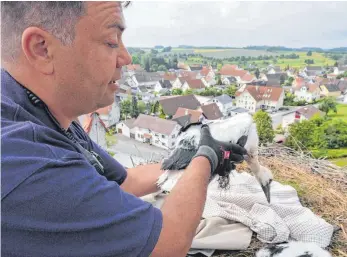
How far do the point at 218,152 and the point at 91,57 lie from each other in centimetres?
67

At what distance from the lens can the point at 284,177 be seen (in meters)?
2.80

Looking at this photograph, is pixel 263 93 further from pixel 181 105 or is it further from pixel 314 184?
pixel 314 184

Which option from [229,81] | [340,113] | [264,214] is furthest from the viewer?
[229,81]

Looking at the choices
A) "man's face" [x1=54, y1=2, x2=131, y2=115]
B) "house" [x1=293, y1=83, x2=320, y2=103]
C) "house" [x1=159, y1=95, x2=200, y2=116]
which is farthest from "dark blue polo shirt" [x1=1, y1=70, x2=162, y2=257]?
"house" [x1=293, y1=83, x2=320, y2=103]

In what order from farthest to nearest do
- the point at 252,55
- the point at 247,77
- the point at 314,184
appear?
the point at 252,55 → the point at 247,77 → the point at 314,184

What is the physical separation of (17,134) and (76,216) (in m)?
0.25

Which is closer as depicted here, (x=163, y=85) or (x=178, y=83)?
(x=163, y=85)

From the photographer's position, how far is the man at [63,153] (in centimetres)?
76

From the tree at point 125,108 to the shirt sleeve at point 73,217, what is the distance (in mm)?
12839

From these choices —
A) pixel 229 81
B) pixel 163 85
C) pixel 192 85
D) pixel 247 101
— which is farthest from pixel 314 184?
pixel 229 81

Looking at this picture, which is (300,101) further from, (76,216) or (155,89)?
(76,216)

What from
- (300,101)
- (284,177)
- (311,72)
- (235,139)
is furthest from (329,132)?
(311,72)

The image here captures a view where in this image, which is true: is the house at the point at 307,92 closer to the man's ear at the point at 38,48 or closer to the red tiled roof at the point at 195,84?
the red tiled roof at the point at 195,84

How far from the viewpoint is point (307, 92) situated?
29.8 m
